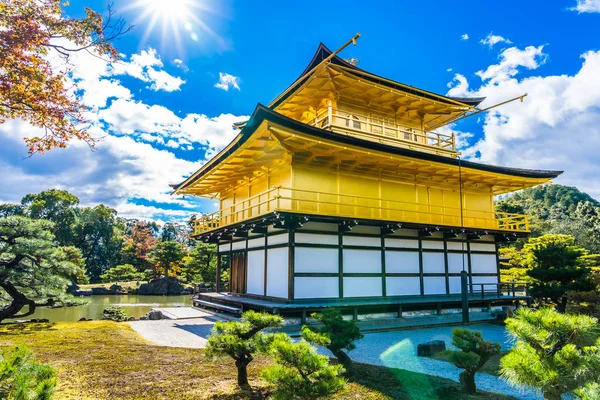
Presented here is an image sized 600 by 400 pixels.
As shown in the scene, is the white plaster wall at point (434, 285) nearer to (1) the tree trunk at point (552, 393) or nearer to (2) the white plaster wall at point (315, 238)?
(2) the white plaster wall at point (315, 238)

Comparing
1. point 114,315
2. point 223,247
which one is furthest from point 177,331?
point 223,247

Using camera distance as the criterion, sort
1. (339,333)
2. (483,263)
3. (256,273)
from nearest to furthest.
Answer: (339,333) → (256,273) → (483,263)

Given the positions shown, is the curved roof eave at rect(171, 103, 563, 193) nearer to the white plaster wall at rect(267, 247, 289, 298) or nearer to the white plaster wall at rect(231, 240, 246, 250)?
the white plaster wall at rect(231, 240, 246, 250)

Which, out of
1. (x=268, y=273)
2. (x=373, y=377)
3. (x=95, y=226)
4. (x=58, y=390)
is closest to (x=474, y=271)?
(x=268, y=273)

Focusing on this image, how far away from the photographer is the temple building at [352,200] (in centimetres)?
1207

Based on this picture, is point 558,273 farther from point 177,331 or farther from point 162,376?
point 162,376

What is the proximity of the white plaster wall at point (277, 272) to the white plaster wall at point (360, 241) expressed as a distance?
7.32 feet

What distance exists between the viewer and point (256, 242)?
1497cm

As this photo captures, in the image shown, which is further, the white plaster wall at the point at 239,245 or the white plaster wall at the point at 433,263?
the white plaster wall at the point at 239,245

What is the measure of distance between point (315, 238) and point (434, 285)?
5.92 metres

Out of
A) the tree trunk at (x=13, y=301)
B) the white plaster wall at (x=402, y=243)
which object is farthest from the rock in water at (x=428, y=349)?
the tree trunk at (x=13, y=301)

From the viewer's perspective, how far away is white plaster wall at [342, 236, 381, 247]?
12.9 meters

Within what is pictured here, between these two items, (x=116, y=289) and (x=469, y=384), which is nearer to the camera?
(x=469, y=384)

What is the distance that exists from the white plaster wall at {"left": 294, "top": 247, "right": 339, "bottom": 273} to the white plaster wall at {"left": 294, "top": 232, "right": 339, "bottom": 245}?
0.88ft
